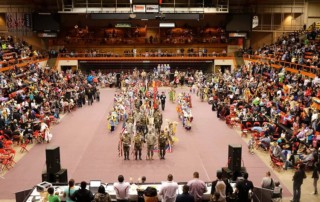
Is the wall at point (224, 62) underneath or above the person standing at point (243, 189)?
above

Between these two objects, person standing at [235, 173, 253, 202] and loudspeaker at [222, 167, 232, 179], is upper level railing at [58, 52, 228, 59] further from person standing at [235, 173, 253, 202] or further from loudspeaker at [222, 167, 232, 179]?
person standing at [235, 173, 253, 202]

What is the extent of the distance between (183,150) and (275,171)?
420cm

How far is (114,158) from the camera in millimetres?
15438

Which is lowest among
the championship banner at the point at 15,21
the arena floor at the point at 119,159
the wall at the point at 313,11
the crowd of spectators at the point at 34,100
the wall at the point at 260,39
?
the arena floor at the point at 119,159

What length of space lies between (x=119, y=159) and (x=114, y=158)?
0.88 ft

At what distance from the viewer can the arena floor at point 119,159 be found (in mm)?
13375

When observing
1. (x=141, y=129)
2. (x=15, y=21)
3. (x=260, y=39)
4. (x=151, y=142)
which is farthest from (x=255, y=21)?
(x=151, y=142)

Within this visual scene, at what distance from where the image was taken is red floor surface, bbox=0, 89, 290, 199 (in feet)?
44.2

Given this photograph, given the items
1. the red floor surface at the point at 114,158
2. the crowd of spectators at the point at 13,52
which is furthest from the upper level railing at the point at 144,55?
the red floor surface at the point at 114,158

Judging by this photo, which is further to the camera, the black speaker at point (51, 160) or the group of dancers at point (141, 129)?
the group of dancers at point (141, 129)

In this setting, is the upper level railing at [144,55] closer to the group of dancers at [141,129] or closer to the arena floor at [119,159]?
the group of dancers at [141,129]

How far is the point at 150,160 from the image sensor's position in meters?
15.1

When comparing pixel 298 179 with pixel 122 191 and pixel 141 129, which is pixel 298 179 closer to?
pixel 122 191

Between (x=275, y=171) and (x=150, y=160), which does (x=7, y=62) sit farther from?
(x=275, y=171)
